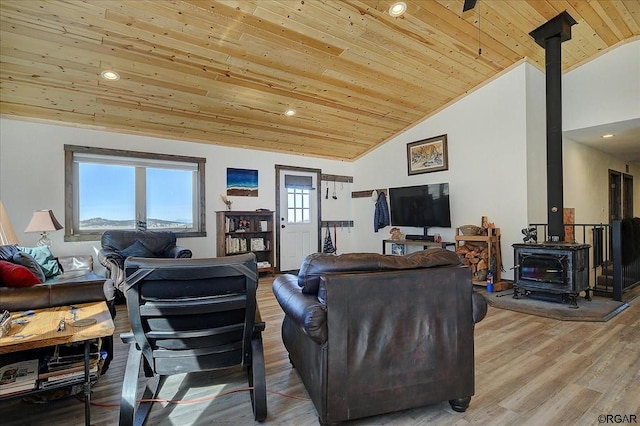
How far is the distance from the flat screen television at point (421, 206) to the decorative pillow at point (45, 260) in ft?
17.3

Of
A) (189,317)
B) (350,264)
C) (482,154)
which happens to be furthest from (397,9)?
(189,317)

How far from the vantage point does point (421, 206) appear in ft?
19.0

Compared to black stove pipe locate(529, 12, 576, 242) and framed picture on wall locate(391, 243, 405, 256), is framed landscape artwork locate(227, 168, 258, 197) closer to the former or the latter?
framed picture on wall locate(391, 243, 405, 256)

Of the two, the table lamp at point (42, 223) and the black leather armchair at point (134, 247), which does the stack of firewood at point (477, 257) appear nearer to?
the black leather armchair at point (134, 247)

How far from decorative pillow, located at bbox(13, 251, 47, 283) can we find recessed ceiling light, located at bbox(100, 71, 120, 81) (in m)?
2.15

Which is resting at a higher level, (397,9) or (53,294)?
(397,9)

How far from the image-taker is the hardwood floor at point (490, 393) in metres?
1.81

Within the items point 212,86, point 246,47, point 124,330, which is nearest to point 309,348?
point 124,330

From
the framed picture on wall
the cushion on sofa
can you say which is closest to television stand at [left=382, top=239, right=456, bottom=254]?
the framed picture on wall

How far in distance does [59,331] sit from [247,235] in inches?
175

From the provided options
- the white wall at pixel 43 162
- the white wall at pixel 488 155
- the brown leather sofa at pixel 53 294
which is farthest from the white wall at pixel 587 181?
the brown leather sofa at pixel 53 294

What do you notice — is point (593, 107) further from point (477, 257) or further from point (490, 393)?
point (490, 393)

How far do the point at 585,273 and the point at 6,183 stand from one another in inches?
289

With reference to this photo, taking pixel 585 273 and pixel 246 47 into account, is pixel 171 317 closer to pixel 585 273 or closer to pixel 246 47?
pixel 246 47
